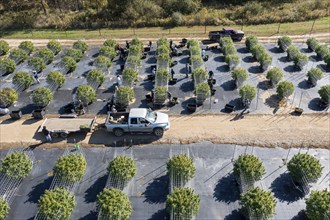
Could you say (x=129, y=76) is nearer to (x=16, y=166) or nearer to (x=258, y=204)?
(x=16, y=166)

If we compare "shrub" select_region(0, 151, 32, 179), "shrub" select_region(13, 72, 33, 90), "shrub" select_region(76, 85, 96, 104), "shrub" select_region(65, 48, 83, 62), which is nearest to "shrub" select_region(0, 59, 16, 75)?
"shrub" select_region(13, 72, 33, 90)

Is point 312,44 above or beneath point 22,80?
beneath

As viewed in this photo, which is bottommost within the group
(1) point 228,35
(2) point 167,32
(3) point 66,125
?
(2) point 167,32

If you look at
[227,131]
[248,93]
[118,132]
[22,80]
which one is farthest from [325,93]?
[22,80]

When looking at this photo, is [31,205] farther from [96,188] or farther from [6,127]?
[6,127]

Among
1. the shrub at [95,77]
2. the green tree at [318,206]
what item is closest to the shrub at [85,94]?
the shrub at [95,77]
